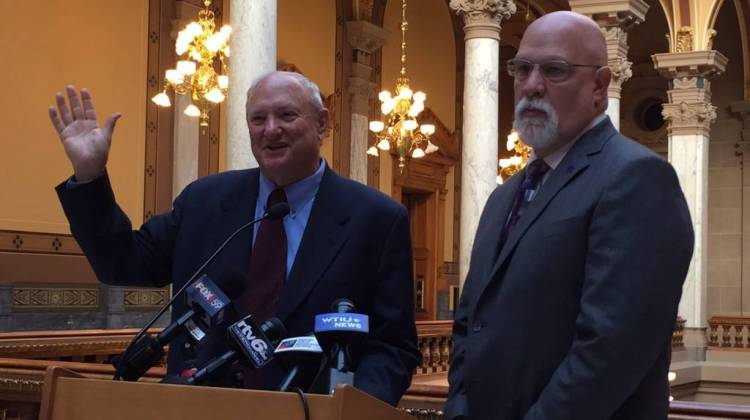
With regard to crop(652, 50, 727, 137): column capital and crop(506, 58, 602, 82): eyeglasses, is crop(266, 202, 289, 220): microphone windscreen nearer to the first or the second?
crop(506, 58, 602, 82): eyeglasses

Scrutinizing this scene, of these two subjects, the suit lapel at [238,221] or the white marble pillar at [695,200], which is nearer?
the suit lapel at [238,221]

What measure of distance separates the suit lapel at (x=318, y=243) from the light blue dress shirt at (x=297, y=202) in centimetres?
2

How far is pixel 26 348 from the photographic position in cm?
661

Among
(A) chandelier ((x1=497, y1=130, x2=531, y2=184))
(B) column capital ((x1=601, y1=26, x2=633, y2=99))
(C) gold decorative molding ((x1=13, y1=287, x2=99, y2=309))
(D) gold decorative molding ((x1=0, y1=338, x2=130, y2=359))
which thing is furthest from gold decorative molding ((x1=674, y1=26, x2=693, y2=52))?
(D) gold decorative molding ((x1=0, y1=338, x2=130, y2=359))

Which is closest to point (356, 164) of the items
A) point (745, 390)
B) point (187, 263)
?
point (745, 390)

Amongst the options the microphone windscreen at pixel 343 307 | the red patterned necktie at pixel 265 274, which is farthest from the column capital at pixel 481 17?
the microphone windscreen at pixel 343 307

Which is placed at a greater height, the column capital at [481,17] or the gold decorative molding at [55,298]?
the column capital at [481,17]

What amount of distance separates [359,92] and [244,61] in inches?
333

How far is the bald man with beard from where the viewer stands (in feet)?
6.88

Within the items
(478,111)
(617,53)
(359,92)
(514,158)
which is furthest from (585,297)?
(514,158)

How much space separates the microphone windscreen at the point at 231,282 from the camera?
2.27m

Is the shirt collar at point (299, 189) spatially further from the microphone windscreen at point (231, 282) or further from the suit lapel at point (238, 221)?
the microphone windscreen at point (231, 282)

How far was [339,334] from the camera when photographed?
2072 millimetres

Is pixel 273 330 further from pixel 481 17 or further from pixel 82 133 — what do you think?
pixel 481 17
